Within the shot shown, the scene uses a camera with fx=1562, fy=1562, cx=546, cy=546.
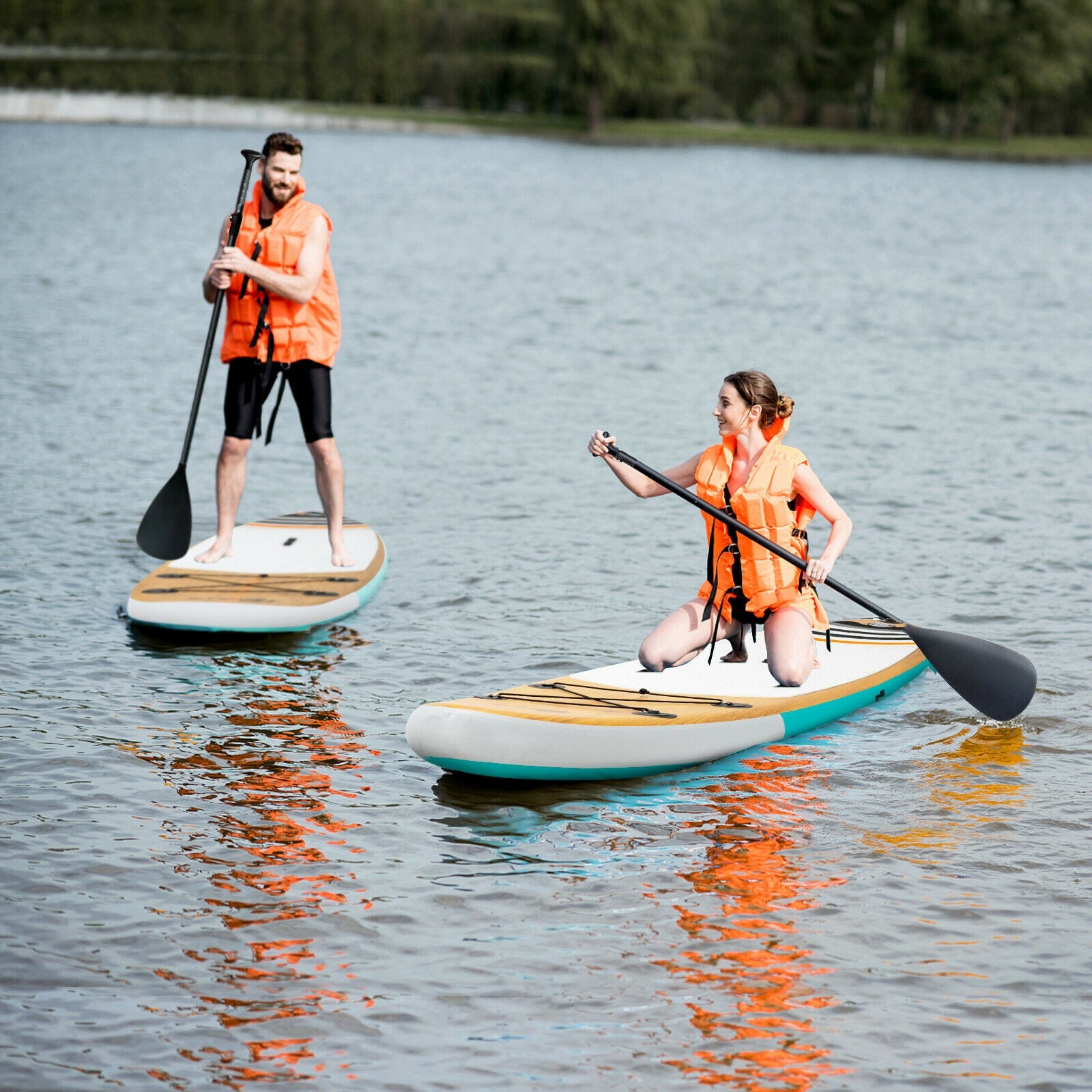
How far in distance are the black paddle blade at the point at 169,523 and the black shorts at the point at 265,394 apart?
521mm

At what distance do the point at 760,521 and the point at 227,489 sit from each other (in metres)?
2.82

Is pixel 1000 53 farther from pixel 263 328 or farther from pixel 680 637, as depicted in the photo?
pixel 680 637

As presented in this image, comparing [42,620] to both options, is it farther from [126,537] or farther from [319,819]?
[319,819]

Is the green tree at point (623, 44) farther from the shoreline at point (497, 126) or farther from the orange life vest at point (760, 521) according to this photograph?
the orange life vest at point (760, 521)

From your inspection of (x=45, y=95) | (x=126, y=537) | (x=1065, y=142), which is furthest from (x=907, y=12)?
(x=126, y=537)

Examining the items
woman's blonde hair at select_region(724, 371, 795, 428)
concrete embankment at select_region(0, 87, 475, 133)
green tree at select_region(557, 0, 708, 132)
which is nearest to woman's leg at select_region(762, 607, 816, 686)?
woman's blonde hair at select_region(724, 371, 795, 428)

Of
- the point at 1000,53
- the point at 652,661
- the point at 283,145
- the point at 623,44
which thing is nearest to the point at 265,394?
the point at 283,145

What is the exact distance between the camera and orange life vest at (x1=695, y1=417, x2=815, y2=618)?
613 cm

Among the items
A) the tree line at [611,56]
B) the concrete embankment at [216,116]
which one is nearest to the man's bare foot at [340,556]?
the tree line at [611,56]

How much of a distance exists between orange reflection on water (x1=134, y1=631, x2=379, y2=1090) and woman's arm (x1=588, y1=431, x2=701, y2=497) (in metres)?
1.49

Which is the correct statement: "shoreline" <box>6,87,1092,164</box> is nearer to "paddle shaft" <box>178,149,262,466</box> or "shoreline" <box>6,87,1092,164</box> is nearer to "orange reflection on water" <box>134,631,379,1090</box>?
"paddle shaft" <box>178,149,262,466</box>

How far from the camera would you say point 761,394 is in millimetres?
6055

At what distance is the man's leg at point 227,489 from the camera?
24.6 feet

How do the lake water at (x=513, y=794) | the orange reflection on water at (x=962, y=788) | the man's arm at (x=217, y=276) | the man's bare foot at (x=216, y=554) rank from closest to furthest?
1. the lake water at (x=513, y=794)
2. the orange reflection on water at (x=962, y=788)
3. the man's arm at (x=217, y=276)
4. the man's bare foot at (x=216, y=554)
